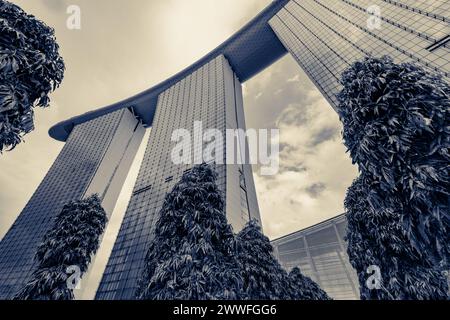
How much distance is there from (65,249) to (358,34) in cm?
6194

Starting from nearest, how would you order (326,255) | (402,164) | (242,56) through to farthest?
(402,164) → (326,255) → (242,56)

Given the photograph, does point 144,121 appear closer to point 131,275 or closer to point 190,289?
point 131,275

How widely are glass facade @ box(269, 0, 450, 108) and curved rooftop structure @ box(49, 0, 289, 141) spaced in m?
9.75

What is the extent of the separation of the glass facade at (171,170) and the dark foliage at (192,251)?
28746mm

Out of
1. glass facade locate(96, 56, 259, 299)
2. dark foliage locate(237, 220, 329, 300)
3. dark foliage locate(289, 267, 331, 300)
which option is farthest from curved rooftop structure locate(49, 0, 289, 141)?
dark foliage locate(289, 267, 331, 300)

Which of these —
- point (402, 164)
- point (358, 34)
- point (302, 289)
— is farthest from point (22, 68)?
point (358, 34)

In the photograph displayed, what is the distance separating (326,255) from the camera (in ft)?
267

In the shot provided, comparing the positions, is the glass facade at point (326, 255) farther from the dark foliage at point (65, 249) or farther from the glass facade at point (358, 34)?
the dark foliage at point (65, 249)

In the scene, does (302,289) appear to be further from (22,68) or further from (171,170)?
(171,170)

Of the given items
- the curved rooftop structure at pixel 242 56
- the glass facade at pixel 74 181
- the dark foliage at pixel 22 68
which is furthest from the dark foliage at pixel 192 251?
the curved rooftop structure at pixel 242 56

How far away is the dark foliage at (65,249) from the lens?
53.3ft

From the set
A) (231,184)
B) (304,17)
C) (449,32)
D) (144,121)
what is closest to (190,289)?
(231,184)

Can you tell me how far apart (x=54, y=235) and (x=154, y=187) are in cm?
4617
